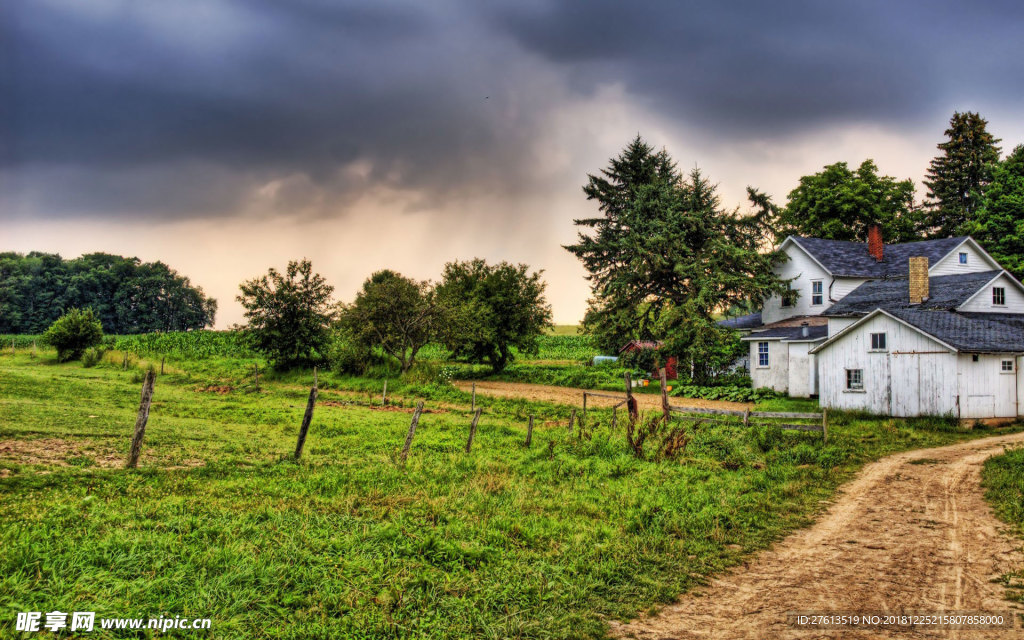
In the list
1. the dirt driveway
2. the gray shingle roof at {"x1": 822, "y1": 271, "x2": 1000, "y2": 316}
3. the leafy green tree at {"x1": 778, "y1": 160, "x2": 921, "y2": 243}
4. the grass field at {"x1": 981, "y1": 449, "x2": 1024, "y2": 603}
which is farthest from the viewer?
the leafy green tree at {"x1": 778, "y1": 160, "x2": 921, "y2": 243}

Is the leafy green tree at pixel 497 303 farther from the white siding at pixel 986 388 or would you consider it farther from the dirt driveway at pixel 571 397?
the white siding at pixel 986 388

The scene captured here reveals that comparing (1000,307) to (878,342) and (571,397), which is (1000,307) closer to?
(878,342)

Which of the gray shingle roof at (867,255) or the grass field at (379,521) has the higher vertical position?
the gray shingle roof at (867,255)

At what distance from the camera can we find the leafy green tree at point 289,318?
41.5 meters

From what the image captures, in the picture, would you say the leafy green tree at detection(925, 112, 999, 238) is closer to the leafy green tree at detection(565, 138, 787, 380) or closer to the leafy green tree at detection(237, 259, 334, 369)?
the leafy green tree at detection(565, 138, 787, 380)

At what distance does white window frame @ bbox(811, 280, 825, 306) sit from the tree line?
1.85 meters

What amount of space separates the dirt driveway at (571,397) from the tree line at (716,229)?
585 cm

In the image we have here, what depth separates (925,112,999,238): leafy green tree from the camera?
54062mm

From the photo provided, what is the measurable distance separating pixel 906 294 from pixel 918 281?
1.53m

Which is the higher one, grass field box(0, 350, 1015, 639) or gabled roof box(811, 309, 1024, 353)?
gabled roof box(811, 309, 1024, 353)

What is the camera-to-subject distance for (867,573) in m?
8.14

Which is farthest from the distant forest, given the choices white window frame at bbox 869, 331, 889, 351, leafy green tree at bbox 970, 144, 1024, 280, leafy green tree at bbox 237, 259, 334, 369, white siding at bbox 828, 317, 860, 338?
leafy green tree at bbox 970, 144, 1024, 280

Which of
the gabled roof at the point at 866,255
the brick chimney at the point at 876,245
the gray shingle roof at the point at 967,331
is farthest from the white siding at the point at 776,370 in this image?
the brick chimney at the point at 876,245

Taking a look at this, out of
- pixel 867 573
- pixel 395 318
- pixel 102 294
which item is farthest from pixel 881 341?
pixel 102 294
